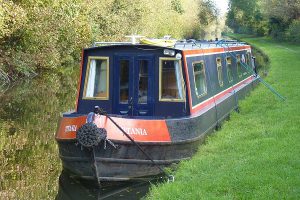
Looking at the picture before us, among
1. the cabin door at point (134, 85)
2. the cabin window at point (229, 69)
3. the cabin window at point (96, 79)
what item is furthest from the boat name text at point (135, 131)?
the cabin window at point (229, 69)

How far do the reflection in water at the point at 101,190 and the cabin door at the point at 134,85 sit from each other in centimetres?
146

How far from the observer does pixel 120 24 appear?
3077 centimetres

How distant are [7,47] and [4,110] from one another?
6704mm

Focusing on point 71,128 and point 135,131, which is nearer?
point 135,131

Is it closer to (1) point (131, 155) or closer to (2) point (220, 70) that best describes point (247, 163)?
(1) point (131, 155)

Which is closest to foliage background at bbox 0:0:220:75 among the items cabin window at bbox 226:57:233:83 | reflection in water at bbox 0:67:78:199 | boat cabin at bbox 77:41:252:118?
reflection in water at bbox 0:67:78:199

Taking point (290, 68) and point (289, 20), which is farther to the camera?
point (289, 20)

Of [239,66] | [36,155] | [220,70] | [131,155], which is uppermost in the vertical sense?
[220,70]

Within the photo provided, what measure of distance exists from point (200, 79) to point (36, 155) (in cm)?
384

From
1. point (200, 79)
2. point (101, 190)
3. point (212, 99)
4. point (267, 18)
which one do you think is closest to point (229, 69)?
point (212, 99)

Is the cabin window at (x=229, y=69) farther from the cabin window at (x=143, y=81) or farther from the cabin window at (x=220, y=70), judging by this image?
the cabin window at (x=143, y=81)

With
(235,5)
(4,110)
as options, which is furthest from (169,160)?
(235,5)

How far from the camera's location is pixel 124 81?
891cm

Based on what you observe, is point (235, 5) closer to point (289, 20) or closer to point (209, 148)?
point (289, 20)
